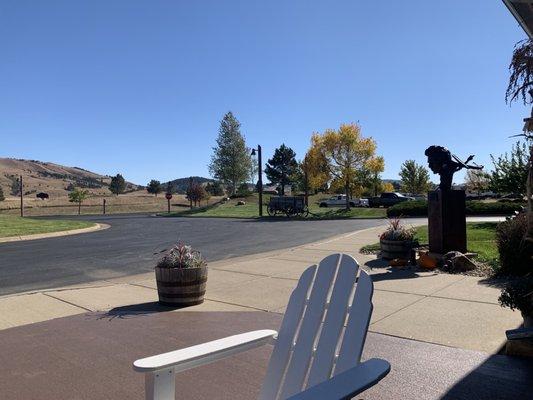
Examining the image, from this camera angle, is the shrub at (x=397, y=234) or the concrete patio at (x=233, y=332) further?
the shrub at (x=397, y=234)

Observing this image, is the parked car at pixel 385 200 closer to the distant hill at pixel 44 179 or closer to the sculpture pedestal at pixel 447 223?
the sculpture pedestal at pixel 447 223

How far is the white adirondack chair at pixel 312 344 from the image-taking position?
237cm

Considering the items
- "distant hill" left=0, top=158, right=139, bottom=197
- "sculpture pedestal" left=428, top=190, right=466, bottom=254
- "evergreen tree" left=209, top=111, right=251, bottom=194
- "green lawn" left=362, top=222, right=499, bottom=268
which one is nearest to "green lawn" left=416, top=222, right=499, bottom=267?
"green lawn" left=362, top=222, right=499, bottom=268

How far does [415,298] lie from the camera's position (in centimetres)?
698

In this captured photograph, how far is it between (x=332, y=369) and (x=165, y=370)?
831 mm

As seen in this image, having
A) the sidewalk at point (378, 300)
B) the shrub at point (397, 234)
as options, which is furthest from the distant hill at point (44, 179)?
the sidewalk at point (378, 300)

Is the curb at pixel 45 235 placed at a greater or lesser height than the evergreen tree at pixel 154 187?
lesser

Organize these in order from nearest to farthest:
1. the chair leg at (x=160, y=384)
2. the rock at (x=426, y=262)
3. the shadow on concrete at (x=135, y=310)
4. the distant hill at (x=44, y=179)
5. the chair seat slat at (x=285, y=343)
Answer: the chair leg at (x=160, y=384)
the chair seat slat at (x=285, y=343)
the shadow on concrete at (x=135, y=310)
the rock at (x=426, y=262)
the distant hill at (x=44, y=179)

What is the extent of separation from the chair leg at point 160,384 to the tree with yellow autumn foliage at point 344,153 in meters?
39.4

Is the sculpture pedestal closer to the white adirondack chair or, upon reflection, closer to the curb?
the white adirondack chair

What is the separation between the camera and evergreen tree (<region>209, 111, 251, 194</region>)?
7056cm

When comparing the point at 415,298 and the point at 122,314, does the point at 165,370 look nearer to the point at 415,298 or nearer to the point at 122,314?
the point at 122,314

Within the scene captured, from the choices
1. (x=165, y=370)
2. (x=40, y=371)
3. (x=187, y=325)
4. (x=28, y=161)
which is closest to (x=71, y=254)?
(x=187, y=325)

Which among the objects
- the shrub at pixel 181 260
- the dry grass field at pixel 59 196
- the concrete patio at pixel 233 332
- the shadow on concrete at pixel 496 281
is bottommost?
the concrete patio at pixel 233 332
